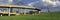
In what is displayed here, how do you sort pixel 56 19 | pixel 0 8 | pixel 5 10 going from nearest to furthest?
pixel 56 19
pixel 5 10
pixel 0 8

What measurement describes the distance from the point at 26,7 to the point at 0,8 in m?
A: 2.54

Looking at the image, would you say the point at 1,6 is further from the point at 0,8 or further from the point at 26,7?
the point at 26,7

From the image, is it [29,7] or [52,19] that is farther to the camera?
[29,7]

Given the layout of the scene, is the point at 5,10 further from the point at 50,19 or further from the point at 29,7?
the point at 50,19

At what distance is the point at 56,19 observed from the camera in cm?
395

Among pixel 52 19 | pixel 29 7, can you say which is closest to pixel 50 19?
pixel 52 19

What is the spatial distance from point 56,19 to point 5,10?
837 centimetres

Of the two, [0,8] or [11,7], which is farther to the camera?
[0,8]

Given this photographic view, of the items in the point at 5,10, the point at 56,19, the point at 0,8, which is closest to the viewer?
the point at 56,19

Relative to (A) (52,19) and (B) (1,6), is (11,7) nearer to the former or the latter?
(B) (1,6)

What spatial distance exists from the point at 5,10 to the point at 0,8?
118 cm

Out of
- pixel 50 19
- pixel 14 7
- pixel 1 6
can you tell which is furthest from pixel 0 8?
pixel 50 19

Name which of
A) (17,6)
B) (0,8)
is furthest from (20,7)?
(0,8)

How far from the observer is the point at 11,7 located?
11953 mm
